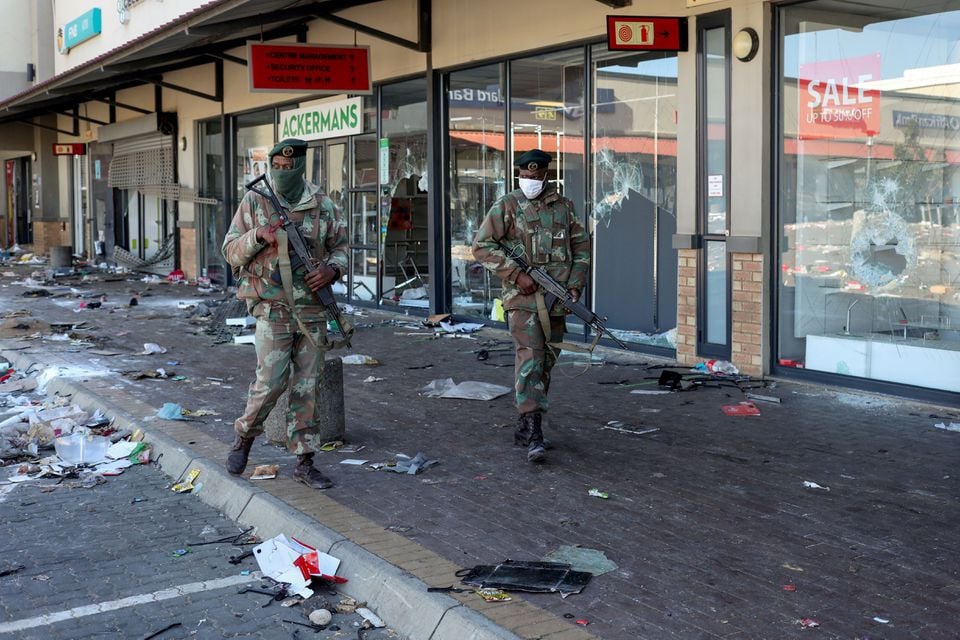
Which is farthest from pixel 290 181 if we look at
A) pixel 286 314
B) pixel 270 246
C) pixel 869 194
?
pixel 869 194

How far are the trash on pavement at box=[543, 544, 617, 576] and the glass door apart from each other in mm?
5139

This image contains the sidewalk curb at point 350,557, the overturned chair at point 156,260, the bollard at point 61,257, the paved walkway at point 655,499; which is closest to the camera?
the sidewalk curb at point 350,557

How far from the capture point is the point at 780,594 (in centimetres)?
430

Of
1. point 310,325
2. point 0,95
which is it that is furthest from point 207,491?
point 0,95

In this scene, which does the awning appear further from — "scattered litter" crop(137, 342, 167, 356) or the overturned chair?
"scattered litter" crop(137, 342, 167, 356)

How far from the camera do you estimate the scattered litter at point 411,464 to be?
636cm

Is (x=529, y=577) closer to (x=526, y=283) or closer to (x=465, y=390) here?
(x=526, y=283)

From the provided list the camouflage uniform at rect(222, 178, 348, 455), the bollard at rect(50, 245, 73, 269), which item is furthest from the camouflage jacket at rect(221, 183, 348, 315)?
the bollard at rect(50, 245, 73, 269)

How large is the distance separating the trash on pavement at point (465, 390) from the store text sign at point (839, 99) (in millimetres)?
3423

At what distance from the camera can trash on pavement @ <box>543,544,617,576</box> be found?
15.2 feet

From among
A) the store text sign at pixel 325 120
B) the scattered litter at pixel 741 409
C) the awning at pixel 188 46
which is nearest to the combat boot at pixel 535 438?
the scattered litter at pixel 741 409

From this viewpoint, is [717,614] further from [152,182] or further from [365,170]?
[152,182]

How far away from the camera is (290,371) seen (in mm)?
6027

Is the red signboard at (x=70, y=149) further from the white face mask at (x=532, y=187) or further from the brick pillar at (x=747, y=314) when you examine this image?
the white face mask at (x=532, y=187)
